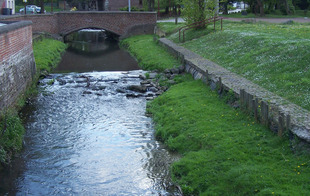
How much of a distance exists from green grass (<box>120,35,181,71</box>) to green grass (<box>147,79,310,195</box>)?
9.75 meters

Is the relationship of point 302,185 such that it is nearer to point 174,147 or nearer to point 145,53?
point 174,147

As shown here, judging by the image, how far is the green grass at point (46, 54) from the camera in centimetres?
2566

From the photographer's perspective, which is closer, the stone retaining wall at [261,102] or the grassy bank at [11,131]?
the stone retaining wall at [261,102]

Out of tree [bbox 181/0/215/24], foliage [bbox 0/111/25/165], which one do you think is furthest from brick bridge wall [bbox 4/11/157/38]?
foliage [bbox 0/111/25/165]

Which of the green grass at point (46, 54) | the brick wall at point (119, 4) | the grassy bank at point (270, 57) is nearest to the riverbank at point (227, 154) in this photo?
the grassy bank at point (270, 57)

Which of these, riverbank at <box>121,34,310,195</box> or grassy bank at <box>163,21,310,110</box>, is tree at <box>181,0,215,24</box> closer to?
grassy bank at <box>163,21,310,110</box>

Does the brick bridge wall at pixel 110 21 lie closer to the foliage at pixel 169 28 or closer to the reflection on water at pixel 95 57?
the reflection on water at pixel 95 57

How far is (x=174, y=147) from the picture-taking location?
1194cm

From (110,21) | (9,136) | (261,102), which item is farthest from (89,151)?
(110,21)

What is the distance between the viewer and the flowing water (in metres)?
10.0

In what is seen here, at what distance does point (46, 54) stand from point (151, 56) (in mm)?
7474

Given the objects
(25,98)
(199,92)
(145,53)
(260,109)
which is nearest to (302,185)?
(260,109)

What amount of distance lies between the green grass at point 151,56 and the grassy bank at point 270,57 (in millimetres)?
1727

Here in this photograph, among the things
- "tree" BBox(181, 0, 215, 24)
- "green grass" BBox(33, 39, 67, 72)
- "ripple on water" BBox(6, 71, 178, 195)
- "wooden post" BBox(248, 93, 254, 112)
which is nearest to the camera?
"ripple on water" BBox(6, 71, 178, 195)
